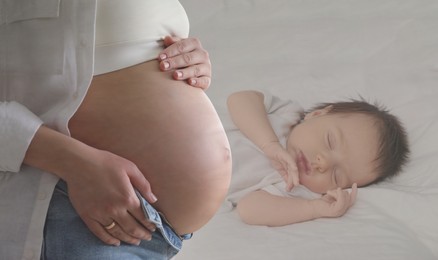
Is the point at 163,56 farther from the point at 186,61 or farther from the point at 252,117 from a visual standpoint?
the point at 252,117

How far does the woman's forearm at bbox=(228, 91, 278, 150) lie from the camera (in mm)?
1539

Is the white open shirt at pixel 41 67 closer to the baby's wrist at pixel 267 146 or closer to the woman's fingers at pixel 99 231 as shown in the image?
the woman's fingers at pixel 99 231

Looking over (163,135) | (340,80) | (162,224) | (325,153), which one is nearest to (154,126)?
(163,135)

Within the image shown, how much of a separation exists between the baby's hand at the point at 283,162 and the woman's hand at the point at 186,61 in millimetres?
611

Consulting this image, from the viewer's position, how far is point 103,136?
2.47ft

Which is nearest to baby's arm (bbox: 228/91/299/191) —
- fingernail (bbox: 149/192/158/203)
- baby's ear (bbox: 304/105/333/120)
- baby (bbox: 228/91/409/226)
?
baby (bbox: 228/91/409/226)

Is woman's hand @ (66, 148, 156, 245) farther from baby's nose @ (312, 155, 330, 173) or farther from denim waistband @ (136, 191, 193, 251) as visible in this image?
baby's nose @ (312, 155, 330, 173)

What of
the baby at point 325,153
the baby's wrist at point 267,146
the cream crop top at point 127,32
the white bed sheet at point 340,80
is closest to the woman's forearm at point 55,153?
the cream crop top at point 127,32

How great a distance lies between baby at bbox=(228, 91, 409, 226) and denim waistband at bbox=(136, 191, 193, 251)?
1.96 ft

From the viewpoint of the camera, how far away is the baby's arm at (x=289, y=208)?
1380 millimetres

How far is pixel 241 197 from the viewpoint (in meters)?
1.44

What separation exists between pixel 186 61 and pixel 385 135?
80cm

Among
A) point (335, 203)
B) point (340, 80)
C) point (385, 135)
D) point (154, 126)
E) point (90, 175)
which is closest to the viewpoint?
point (90, 175)

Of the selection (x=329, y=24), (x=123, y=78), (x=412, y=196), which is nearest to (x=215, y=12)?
Answer: (x=329, y=24)
